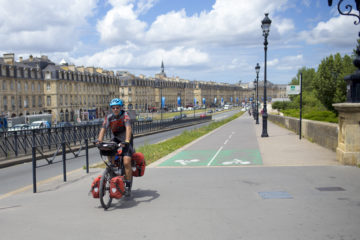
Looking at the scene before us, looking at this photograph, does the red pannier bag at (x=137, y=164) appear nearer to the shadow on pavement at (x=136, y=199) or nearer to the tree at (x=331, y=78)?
the shadow on pavement at (x=136, y=199)

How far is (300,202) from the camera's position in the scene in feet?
20.4

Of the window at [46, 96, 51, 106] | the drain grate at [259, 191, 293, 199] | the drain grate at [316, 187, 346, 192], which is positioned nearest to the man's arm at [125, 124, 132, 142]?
the drain grate at [259, 191, 293, 199]

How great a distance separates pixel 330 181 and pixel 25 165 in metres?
13.9

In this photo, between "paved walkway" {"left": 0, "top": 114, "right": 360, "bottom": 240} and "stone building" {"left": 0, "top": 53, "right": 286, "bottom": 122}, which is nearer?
"paved walkway" {"left": 0, "top": 114, "right": 360, "bottom": 240}

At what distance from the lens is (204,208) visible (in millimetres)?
6066

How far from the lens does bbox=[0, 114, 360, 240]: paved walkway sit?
16.1 ft

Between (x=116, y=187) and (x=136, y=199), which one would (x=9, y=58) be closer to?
(x=136, y=199)

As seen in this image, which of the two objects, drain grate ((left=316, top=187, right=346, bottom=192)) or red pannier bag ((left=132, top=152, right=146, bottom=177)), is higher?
red pannier bag ((left=132, top=152, right=146, bottom=177))

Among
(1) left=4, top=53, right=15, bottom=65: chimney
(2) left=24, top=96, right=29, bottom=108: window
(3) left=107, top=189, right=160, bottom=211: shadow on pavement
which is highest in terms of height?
(1) left=4, top=53, right=15, bottom=65: chimney

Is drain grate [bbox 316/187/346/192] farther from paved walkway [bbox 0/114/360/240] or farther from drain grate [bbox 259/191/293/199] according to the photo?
drain grate [bbox 259/191/293/199]

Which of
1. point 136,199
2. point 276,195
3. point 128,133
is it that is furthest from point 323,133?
point 128,133

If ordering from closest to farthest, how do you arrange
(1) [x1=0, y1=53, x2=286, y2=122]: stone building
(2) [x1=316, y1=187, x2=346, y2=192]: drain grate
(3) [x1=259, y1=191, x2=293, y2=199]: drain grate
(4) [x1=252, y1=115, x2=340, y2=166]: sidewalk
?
(3) [x1=259, y1=191, x2=293, y2=199]: drain grate < (2) [x1=316, y1=187, x2=346, y2=192]: drain grate < (4) [x1=252, y1=115, x2=340, y2=166]: sidewalk < (1) [x1=0, y1=53, x2=286, y2=122]: stone building

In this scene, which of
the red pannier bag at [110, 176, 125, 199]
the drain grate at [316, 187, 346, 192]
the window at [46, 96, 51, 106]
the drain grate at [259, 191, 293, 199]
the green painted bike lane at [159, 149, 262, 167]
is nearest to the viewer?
the red pannier bag at [110, 176, 125, 199]

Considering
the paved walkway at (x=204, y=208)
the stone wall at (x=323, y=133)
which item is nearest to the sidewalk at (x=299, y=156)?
the stone wall at (x=323, y=133)
